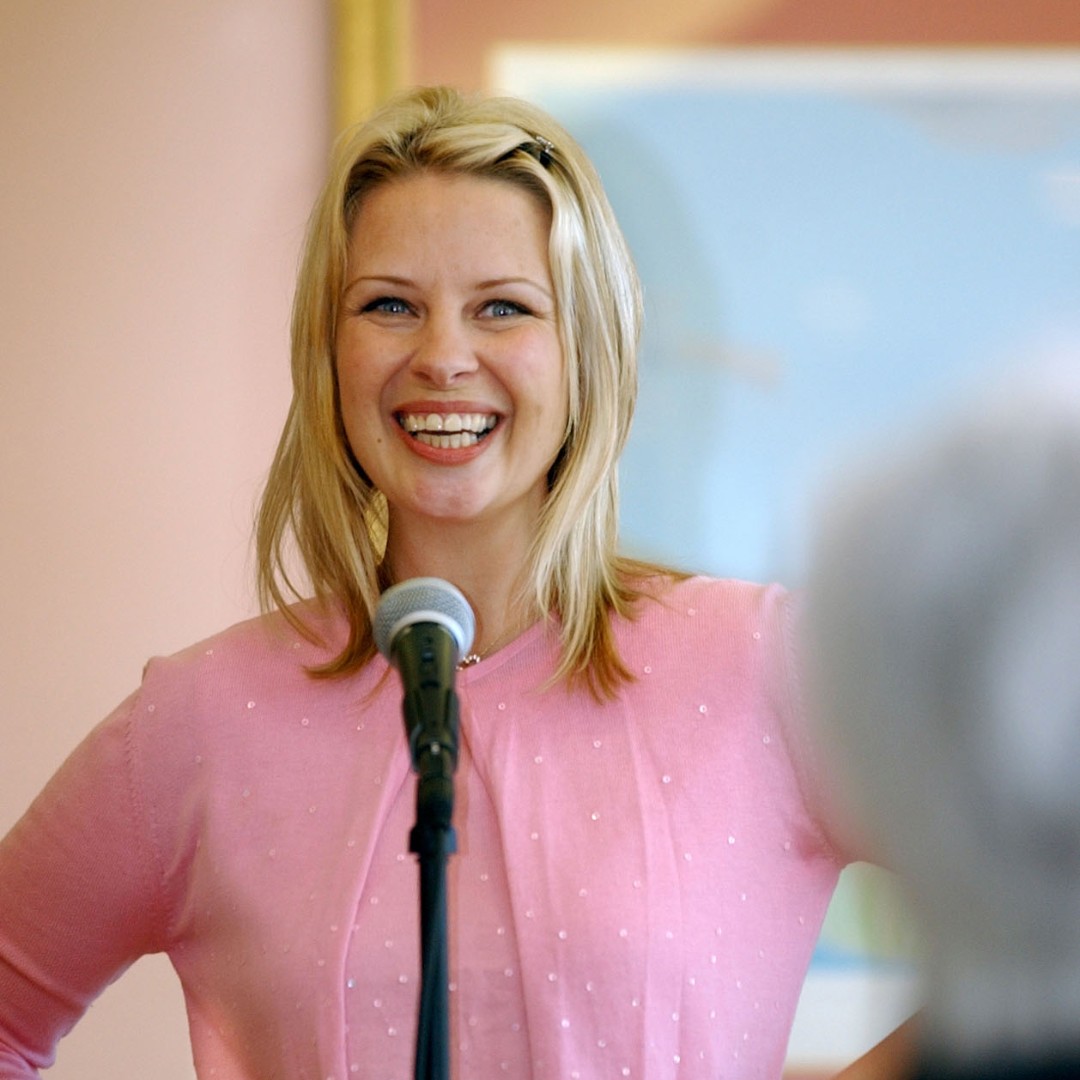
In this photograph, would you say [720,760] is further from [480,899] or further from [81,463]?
[81,463]

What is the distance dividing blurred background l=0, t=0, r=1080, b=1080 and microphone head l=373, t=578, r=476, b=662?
104 cm

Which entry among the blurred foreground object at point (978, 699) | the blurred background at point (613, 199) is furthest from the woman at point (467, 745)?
the blurred foreground object at point (978, 699)

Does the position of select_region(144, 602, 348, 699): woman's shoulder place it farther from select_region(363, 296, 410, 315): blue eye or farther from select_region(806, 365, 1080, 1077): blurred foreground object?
select_region(806, 365, 1080, 1077): blurred foreground object

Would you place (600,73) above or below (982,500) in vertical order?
above

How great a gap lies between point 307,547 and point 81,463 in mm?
610

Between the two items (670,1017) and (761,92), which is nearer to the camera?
(670,1017)

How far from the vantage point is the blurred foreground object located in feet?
1.63

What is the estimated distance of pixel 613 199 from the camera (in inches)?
86.4

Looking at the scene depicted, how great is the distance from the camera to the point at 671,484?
7.19ft

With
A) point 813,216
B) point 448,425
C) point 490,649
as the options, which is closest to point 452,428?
point 448,425

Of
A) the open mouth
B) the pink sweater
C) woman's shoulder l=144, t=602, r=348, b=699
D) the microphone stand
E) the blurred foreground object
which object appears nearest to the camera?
the blurred foreground object

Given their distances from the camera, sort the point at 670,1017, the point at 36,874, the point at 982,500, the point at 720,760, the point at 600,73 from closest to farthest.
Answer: the point at 982,500, the point at 670,1017, the point at 720,760, the point at 36,874, the point at 600,73

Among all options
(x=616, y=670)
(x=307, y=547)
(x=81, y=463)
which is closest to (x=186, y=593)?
(x=81, y=463)

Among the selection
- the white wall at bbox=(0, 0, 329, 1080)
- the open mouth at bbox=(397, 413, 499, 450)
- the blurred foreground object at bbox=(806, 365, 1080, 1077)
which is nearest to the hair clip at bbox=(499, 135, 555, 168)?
the open mouth at bbox=(397, 413, 499, 450)
